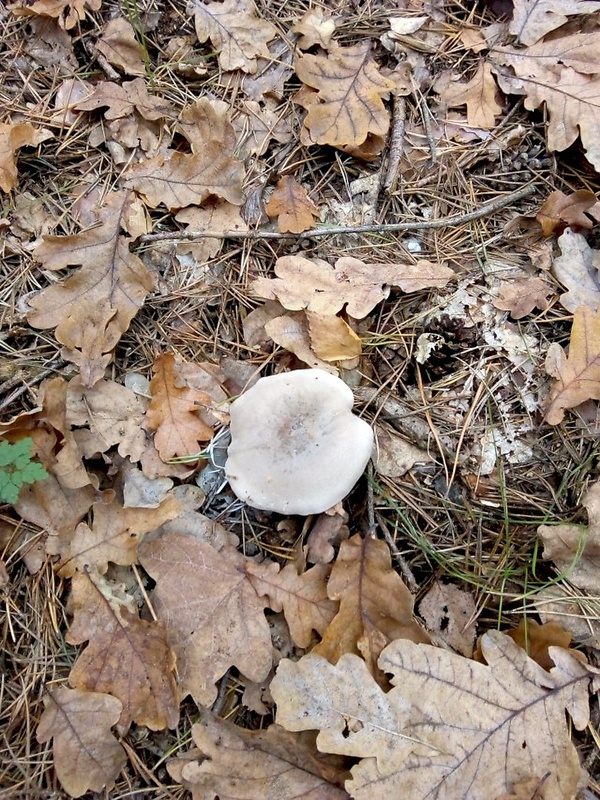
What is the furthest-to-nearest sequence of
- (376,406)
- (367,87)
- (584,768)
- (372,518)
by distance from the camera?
(367,87), (376,406), (372,518), (584,768)

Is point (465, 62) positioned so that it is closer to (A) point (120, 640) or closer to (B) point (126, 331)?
(B) point (126, 331)

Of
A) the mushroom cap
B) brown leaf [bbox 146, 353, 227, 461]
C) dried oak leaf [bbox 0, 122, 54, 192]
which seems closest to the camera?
the mushroom cap

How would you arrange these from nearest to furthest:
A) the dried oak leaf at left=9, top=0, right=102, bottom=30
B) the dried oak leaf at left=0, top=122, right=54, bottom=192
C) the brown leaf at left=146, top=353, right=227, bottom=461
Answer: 1. the brown leaf at left=146, top=353, right=227, bottom=461
2. the dried oak leaf at left=0, top=122, right=54, bottom=192
3. the dried oak leaf at left=9, top=0, right=102, bottom=30

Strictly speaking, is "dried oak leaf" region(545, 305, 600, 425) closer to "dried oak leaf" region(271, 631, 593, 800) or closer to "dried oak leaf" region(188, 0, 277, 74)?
A: "dried oak leaf" region(271, 631, 593, 800)

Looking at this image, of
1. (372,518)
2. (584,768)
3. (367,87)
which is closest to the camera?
(584,768)

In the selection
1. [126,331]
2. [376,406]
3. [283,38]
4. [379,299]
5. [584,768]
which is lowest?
[584,768]

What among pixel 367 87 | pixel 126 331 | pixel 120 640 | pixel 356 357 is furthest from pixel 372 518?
pixel 367 87

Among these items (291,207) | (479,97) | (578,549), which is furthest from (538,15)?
(578,549)

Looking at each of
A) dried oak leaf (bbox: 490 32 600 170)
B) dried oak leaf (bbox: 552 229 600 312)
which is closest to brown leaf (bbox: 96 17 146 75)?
dried oak leaf (bbox: 490 32 600 170)
